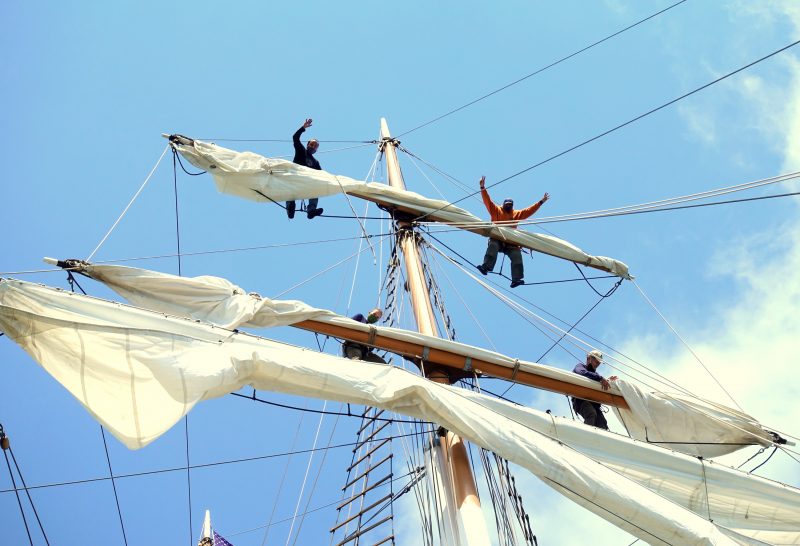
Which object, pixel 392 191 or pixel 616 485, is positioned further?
pixel 392 191

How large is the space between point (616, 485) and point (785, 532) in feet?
8.24

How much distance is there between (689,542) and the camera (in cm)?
695

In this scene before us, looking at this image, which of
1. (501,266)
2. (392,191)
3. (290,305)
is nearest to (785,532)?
(501,266)

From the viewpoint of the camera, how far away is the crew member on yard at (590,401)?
382 inches

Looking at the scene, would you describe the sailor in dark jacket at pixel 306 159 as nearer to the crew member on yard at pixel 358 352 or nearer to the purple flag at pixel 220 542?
the crew member on yard at pixel 358 352

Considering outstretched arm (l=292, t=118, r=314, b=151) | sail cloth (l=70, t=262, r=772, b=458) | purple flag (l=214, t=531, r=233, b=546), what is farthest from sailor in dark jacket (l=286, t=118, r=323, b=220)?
purple flag (l=214, t=531, r=233, b=546)

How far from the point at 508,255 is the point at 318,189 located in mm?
2725

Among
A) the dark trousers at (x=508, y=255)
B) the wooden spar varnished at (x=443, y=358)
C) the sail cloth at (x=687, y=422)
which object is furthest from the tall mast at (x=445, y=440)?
the sail cloth at (x=687, y=422)

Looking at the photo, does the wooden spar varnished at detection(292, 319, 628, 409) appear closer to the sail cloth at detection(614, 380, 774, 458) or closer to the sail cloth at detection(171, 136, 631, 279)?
the sail cloth at detection(614, 380, 774, 458)

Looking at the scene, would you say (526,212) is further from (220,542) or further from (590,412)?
(220,542)

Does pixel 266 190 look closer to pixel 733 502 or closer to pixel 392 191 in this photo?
pixel 392 191

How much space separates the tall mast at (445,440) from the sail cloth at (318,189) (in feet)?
1.68

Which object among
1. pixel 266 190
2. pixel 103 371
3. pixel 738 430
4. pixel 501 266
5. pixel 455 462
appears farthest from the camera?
pixel 501 266

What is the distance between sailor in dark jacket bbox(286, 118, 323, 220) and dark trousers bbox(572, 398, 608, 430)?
390 centimetres
